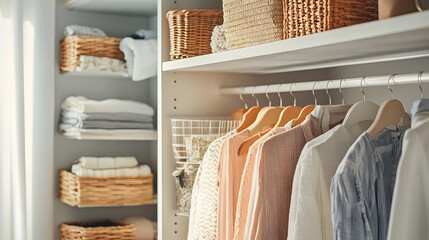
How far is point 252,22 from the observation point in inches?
64.7

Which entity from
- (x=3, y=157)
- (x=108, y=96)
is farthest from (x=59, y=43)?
(x=3, y=157)

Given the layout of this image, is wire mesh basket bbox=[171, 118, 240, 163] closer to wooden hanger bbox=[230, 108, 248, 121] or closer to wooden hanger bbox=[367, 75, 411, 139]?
wooden hanger bbox=[230, 108, 248, 121]

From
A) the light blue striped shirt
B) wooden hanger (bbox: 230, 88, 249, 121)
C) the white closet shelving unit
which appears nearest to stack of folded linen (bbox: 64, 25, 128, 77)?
the white closet shelving unit

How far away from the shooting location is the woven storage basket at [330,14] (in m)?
1.36

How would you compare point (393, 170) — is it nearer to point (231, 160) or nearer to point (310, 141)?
point (310, 141)

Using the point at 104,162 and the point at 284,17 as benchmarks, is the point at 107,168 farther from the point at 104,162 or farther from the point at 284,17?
the point at 284,17

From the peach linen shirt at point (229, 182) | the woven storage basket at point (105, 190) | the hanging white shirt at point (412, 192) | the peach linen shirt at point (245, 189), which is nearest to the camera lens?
the hanging white shirt at point (412, 192)

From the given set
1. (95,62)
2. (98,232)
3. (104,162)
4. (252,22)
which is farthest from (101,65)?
(252,22)

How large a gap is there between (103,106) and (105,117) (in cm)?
5

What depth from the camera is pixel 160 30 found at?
202 centimetres

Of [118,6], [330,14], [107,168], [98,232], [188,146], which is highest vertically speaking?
[118,6]

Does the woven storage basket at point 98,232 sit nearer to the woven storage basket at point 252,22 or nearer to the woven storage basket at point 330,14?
the woven storage basket at point 252,22

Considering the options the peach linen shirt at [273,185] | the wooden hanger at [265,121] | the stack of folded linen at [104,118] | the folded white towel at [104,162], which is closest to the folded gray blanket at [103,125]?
the stack of folded linen at [104,118]

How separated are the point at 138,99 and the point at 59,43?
18.2 inches
